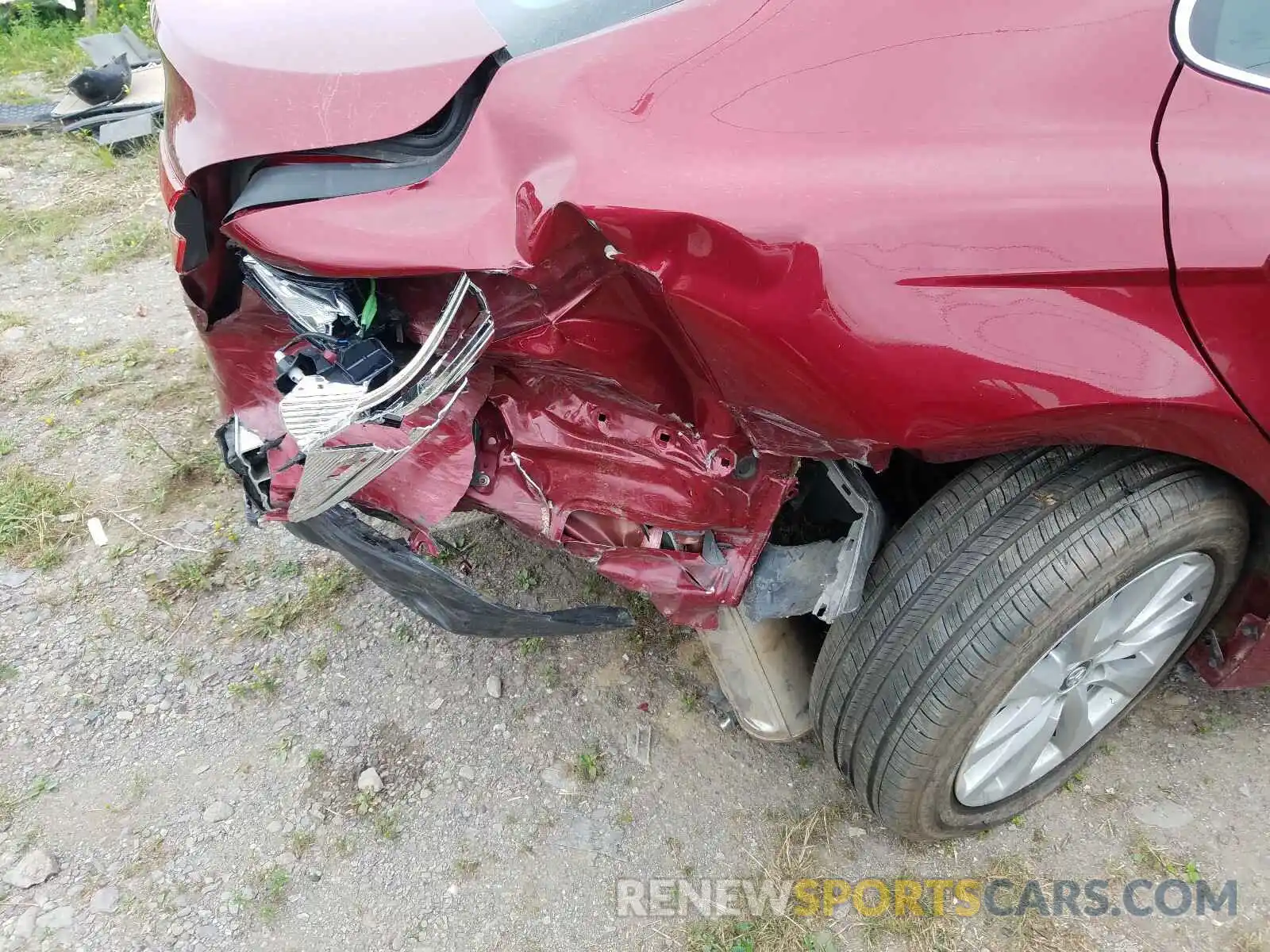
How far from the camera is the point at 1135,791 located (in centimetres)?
209

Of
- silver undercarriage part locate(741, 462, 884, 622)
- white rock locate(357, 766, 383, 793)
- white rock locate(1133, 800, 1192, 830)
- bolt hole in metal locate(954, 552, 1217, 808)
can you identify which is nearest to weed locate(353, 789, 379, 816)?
white rock locate(357, 766, 383, 793)

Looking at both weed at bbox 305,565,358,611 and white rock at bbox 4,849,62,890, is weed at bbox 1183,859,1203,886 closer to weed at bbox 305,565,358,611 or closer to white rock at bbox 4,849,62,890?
weed at bbox 305,565,358,611

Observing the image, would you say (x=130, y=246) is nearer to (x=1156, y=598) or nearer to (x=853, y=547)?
(x=853, y=547)

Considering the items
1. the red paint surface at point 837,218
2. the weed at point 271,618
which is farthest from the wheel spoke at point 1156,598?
the weed at point 271,618

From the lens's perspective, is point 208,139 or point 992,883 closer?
point 208,139

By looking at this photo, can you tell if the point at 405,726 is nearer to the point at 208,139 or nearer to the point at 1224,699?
the point at 208,139

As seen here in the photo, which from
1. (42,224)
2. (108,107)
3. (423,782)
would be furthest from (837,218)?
(108,107)

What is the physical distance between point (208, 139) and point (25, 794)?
1.76 metres

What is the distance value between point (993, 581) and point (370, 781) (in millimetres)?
1560

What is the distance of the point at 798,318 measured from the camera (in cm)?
127

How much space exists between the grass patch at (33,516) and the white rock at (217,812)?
1.16 m

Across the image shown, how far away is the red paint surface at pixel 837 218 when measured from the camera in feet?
4.10

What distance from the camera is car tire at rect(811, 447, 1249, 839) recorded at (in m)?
1.55

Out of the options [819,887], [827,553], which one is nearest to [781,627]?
[827,553]
